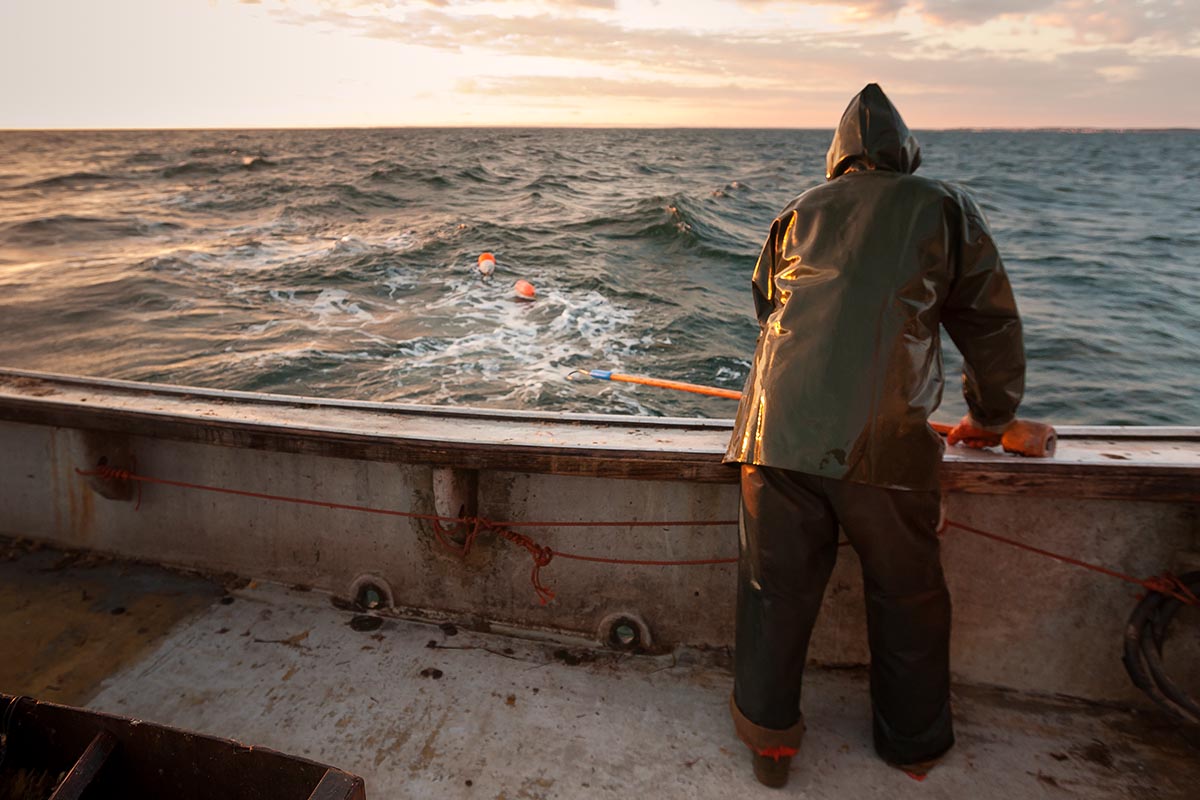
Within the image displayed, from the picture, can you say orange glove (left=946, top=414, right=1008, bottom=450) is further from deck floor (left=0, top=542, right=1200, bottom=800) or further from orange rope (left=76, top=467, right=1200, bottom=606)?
deck floor (left=0, top=542, right=1200, bottom=800)

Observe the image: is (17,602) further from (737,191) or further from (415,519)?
(737,191)

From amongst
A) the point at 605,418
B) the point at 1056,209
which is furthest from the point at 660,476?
the point at 1056,209

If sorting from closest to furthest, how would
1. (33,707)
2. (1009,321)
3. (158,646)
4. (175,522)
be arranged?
(33,707), (1009,321), (158,646), (175,522)

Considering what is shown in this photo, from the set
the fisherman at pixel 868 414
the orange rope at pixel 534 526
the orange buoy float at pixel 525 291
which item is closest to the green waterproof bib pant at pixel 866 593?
the fisherman at pixel 868 414

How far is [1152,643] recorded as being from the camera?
2.39 m

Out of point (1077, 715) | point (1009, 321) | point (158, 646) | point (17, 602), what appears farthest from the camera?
point (17, 602)

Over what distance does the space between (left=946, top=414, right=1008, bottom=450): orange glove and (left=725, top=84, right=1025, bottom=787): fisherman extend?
0.11 ft

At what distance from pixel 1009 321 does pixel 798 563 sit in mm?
947

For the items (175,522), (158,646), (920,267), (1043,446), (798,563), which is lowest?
(158,646)

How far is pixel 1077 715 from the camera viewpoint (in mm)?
2549

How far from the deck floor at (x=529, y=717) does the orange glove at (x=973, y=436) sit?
977 mm

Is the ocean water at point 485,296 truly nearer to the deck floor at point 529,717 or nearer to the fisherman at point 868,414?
the deck floor at point 529,717

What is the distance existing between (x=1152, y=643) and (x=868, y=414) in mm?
1435

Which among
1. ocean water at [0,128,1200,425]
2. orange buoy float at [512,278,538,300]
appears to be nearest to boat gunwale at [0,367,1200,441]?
ocean water at [0,128,1200,425]
